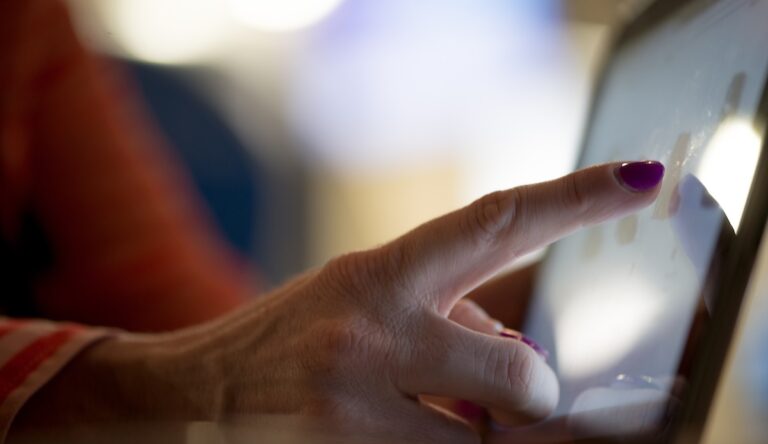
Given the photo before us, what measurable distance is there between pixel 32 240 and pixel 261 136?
0.84 meters

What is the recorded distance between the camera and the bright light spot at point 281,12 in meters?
1.53

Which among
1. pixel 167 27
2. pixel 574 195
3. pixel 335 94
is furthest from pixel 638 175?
pixel 167 27

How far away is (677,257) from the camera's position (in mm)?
322

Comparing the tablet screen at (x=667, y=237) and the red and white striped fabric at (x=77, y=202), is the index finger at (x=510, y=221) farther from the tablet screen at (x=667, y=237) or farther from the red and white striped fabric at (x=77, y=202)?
the red and white striped fabric at (x=77, y=202)

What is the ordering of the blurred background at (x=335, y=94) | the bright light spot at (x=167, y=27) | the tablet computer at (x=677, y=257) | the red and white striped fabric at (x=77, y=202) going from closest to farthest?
1. the tablet computer at (x=677, y=257)
2. the red and white striped fabric at (x=77, y=202)
3. the blurred background at (x=335, y=94)
4. the bright light spot at (x=167, y=27)

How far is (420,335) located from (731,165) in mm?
149

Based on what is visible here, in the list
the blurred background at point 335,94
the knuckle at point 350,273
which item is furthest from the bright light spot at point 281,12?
the knuckle at point 350,273

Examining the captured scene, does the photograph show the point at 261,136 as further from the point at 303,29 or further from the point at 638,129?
the point at 638,129

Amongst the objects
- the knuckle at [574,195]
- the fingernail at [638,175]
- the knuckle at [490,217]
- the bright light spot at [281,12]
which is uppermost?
the bright light spot at [281,12]

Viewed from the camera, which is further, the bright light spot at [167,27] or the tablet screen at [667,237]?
the bright light spot at [167,27]

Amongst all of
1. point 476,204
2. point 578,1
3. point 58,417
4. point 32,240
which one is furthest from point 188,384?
point 578,1

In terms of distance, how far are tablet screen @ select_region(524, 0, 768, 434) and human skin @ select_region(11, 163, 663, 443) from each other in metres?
0.02

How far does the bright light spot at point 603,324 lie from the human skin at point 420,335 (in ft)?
0.13

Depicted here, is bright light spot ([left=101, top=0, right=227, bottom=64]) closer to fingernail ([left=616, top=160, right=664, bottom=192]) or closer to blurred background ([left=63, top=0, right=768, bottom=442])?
blurred background ([left=63, top=0, right=768, bottom=442])
